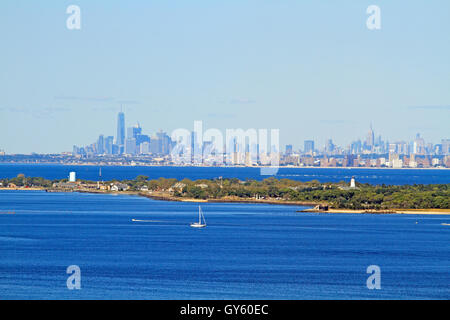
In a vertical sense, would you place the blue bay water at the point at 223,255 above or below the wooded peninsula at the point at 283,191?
below

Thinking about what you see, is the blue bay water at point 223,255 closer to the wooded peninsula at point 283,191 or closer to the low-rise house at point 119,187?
the wooded peninsula at point 283,191

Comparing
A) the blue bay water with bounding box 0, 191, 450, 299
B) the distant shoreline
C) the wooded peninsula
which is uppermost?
the wooded peninsula

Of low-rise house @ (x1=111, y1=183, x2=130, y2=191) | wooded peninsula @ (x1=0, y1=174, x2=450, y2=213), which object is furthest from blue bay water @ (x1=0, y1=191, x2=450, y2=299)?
low-rise house @ (x1=111, y1=183, x2=130, y2=191)

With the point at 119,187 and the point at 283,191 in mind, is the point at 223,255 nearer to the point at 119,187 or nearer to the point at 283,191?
the point at 283,191

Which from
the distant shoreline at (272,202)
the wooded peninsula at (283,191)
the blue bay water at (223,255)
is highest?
the wooded peninsula at (283,191)

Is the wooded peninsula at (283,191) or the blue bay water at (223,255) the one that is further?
the wooded peninsula at (283,191)

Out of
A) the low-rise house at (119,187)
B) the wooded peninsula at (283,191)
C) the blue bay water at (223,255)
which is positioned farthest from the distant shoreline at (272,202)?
the blue bay water at (223,255)

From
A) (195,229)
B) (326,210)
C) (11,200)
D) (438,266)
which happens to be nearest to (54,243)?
(195,229)

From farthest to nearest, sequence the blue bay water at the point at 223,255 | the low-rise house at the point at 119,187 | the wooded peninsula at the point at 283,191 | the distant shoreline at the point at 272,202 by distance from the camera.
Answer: the low-rise house at the point at 119,187 < the wooded peninsula at the point at 283,191 < the distant shoreline at the point at 272,202 < the blue bay water at the point at 223,255

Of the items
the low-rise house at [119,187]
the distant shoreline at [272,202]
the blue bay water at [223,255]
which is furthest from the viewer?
the low-rise house at [119,187]

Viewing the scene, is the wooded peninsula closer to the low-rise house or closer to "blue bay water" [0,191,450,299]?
the low-rise house
